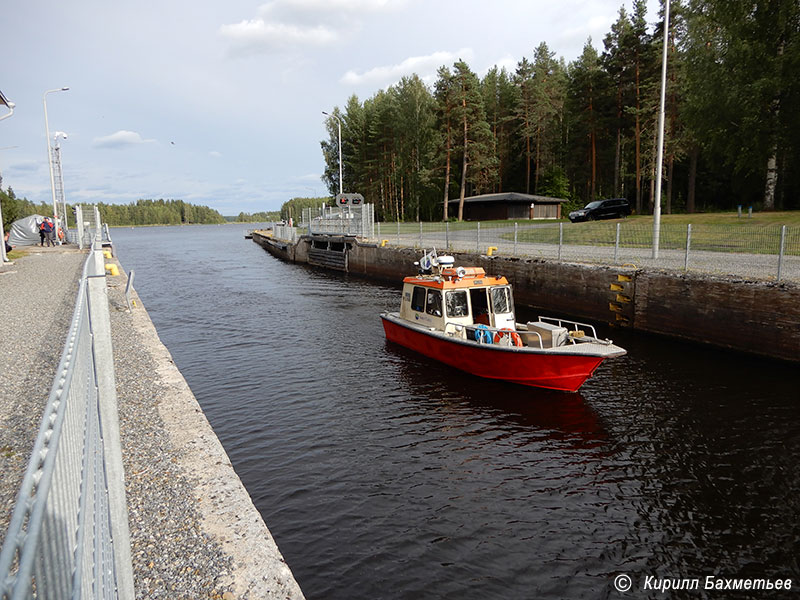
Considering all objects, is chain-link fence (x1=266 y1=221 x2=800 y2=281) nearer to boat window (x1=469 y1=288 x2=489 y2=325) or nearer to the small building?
boat window (x1=469 y1=288 x2=489 y2=325)

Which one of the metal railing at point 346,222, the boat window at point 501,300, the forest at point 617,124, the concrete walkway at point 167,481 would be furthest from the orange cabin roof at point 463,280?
the forest at point 617,124

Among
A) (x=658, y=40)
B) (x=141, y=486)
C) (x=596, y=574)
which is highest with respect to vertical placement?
(x=658, y=40)

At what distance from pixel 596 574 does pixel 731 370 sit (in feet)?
30.3

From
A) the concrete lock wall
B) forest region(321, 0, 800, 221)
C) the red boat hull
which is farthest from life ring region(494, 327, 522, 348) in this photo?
forest region(321, 0, 800, 221)

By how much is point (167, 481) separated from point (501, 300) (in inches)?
388

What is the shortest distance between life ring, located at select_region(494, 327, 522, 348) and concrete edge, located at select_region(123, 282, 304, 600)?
715 centimetres

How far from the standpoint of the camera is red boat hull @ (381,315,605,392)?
11883 mm

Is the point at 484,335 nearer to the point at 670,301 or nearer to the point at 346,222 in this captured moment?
the point at 670,301

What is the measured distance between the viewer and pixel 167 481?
18.8 feet

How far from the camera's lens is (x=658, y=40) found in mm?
42781

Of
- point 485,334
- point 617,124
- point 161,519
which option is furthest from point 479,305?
point 617,124

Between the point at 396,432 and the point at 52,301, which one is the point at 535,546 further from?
the point at 52,301

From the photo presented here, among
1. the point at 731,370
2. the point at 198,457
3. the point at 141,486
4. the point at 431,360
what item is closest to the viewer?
the point at 141,486

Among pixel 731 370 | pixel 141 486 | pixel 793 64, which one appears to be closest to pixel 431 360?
pixel 731 370
